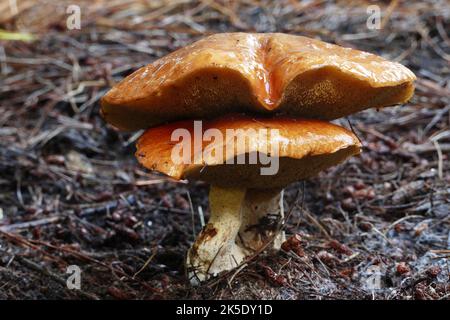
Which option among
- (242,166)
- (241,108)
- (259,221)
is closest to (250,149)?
(242,166)

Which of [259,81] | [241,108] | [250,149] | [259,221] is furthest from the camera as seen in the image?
[259,221]

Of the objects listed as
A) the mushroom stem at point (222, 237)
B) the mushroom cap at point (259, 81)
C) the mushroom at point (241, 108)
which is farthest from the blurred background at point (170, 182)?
the mushroom cap at point (259, 81)

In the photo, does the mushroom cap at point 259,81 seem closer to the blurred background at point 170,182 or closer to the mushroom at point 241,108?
the mushroom at point 241,108

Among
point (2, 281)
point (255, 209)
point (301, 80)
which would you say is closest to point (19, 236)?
point (2, 281)

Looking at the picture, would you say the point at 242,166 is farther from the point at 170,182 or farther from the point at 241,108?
the point at 170,182

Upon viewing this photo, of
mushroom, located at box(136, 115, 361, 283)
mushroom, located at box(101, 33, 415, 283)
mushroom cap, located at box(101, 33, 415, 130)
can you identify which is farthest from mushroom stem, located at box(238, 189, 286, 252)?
mushroom cap, located at box(101, 33, 415, 130)
